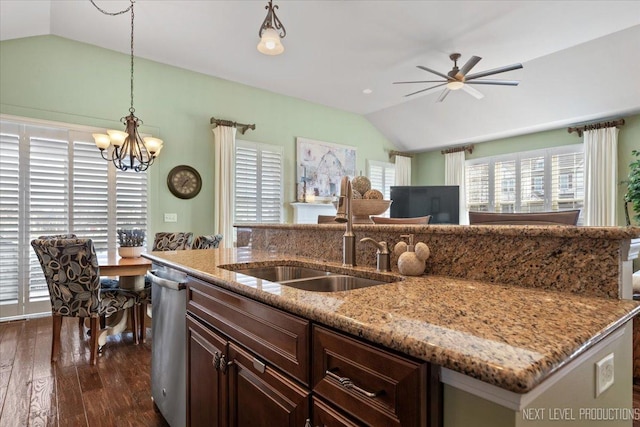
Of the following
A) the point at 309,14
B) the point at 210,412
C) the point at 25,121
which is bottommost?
the point at 210,412

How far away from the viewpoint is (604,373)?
78 cm

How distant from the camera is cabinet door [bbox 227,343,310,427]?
923 mm

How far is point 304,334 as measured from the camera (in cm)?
89

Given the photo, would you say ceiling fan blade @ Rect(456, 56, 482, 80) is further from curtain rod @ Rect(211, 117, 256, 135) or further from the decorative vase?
the decorative vase

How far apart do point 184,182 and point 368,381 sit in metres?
4.67

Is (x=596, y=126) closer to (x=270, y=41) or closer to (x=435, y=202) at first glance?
(x=435, y=202)

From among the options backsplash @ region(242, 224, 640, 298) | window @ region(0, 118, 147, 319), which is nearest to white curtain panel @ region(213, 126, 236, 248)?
window @ region(0, 118, 147, 319)

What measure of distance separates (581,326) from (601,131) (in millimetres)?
6099

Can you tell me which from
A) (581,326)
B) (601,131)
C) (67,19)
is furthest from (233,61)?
(601,131)

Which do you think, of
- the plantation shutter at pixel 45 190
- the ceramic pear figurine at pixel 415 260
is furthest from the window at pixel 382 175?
the ceramic pear figurine at pixel 415 260

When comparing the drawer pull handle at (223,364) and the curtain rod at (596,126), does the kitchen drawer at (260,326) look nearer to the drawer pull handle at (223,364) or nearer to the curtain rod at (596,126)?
the drawer pull handle at (223,364)

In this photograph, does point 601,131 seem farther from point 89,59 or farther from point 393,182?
point 89,59

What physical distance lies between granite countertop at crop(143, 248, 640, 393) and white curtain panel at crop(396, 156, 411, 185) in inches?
261

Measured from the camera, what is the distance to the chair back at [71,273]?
2.58m
